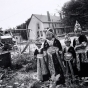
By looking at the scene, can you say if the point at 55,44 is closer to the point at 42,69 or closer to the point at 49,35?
the point at 49,35

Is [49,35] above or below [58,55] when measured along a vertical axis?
above

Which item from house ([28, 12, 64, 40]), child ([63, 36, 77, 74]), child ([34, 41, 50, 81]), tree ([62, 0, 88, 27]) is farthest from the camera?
house ([28, 12, 64, 40])

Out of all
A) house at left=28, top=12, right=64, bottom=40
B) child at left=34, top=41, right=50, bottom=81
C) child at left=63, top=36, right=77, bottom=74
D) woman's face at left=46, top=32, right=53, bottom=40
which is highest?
house at left=28, top=12, right=64, bottom=40

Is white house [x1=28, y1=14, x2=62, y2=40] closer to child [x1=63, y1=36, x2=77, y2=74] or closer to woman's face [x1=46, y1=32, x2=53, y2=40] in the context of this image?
woman's face [x1=46, y1=32, x2=53, y2=40]

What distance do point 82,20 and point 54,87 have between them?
1062 inches

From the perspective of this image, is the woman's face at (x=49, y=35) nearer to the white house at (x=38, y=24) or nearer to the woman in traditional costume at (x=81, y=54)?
the woman in traditional costume at (x=81, y=54)

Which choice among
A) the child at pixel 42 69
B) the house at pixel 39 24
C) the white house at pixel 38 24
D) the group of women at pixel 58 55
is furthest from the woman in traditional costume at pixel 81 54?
the white house at pixel 38 24

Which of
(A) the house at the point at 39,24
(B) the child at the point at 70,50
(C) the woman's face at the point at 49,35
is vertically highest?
(A) the house at the point at 39,24

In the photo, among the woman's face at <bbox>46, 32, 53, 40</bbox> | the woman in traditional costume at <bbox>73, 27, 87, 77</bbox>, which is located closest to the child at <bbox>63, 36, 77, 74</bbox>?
the woman in traditional costume at <bbox>73, 27, 87, 77</bbox>

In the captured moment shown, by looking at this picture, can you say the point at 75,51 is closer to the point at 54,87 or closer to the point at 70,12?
the point at 54,87

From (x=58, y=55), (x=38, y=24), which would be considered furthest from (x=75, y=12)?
(x=58, y=55)

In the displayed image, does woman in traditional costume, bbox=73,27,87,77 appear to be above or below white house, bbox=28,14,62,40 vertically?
below

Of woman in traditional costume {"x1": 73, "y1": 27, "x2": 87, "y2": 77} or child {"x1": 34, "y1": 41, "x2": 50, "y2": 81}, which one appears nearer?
woman in traditional costume {"x1": 73, "y1": 27, "x2": 87, "y2": 77}

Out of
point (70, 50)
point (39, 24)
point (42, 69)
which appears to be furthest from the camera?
point (39, 24)
